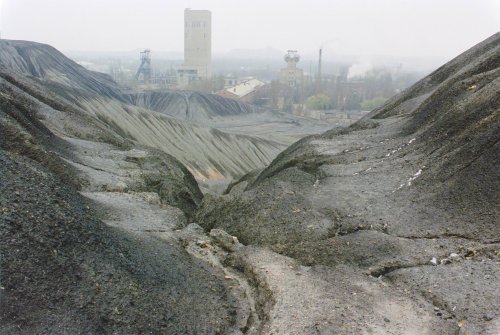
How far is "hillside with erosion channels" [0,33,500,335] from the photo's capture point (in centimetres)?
651

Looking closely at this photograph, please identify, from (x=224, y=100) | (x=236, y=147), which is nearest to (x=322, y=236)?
(x=236, y=147)

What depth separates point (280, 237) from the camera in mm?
9711

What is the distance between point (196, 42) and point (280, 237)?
108259 millimetres

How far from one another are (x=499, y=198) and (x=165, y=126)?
33.4 meters

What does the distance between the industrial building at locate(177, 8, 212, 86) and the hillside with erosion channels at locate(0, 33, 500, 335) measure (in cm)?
9706

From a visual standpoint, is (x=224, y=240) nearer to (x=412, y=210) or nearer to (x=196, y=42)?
(x=412, y=210)

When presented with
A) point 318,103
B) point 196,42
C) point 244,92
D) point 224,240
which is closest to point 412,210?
point 224,240

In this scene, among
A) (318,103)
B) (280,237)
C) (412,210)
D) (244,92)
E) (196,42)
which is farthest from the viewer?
(196,42)

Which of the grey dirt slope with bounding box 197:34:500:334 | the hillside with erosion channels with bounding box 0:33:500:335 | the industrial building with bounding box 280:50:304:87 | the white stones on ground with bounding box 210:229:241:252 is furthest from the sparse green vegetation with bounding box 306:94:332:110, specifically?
the white stones on ground with bounding box 210:229:241:252

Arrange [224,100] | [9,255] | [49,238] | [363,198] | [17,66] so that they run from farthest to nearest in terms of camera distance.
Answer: [224,100]
[17,66]
[363,198]
[49,238]
[9,255]

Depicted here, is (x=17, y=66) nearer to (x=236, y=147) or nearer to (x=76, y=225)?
(x=236, y=147)

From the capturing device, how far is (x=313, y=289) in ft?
25.0

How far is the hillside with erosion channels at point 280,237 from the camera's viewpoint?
6.51 metres

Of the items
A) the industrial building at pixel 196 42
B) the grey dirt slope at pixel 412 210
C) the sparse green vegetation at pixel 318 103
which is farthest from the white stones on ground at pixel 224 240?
the industrial building at pixel 196 42
